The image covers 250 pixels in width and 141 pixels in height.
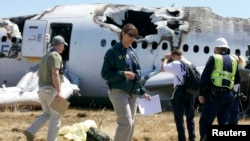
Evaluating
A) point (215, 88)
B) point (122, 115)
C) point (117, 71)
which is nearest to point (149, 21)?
point (215, 88)

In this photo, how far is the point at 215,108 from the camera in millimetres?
7734

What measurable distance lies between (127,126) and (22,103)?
872cm

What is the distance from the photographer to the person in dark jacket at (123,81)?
6945mm

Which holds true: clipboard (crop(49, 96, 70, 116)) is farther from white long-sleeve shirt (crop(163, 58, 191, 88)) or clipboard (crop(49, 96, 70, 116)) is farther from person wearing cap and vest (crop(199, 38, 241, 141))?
person wearing cap and vest (crop(199, 38, 241, 141))

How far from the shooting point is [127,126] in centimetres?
694

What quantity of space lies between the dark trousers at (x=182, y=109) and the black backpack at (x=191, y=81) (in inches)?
4.7

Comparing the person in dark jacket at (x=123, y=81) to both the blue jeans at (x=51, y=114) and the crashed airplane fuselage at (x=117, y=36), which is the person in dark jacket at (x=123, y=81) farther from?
the crashed airplane fuselage at (x=117, y=36)

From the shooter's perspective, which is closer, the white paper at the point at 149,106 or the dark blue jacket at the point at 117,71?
the dark blue jacket at the point at 117,71

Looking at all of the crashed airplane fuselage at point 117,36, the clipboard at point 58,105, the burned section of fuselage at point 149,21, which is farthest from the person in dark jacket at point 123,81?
the burned section of fuselage at point 149,21

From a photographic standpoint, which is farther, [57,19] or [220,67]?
[57,19]

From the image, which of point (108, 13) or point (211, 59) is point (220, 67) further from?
point (108, 13)

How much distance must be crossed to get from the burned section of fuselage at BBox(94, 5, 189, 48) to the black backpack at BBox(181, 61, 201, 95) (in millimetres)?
8316

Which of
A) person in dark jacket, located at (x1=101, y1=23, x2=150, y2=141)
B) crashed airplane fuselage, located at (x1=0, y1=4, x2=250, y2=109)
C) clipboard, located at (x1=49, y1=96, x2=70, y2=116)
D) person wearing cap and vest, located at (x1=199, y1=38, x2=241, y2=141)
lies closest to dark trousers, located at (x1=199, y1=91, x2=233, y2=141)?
person wearing cap and vest, located at (x1=199, y1=38, x2=241, y2=141)

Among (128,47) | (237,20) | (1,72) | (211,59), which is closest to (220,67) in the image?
(211,59)
